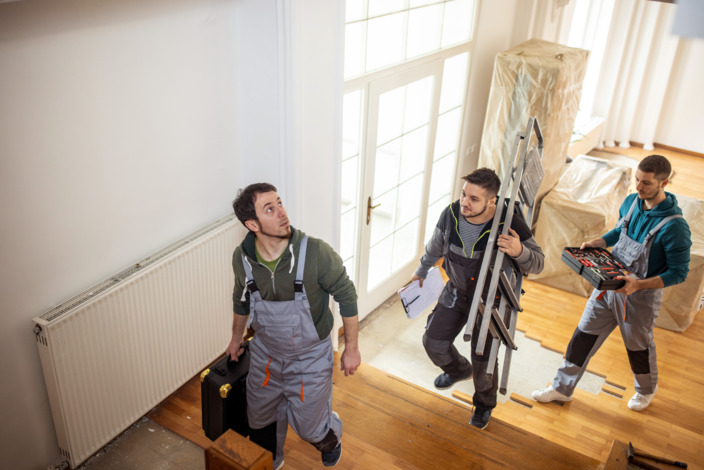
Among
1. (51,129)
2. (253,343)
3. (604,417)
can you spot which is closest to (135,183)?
(51,129)

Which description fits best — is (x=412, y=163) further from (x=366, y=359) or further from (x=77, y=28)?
(x=77, y=28)

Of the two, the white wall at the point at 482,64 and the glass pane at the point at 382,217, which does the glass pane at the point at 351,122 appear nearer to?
the glass pane at the point at 382,217

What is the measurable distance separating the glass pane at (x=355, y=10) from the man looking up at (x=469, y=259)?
1.26 m

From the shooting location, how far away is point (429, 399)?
3447 millimetres

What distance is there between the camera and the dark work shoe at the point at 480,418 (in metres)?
3.26

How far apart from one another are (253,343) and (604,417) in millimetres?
2409

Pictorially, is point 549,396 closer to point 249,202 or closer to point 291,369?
point 291,369

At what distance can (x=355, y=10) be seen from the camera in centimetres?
344

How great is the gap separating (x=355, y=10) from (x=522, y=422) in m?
2.69

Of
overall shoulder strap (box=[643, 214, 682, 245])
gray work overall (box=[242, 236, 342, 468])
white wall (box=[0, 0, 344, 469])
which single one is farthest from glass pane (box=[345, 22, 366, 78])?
overall shoulder strap (box=[643, 214, 682, 245])

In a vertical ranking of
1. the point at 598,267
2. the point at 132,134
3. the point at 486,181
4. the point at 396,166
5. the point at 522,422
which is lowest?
the point at 522,422

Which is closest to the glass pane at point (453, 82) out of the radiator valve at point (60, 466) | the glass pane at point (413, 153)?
the glass pane at point (413, 153)

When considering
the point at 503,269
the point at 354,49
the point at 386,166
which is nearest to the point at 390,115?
the point at 386,166

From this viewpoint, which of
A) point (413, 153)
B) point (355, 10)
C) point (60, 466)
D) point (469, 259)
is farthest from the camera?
point (413, 153)
